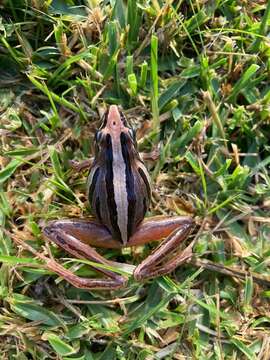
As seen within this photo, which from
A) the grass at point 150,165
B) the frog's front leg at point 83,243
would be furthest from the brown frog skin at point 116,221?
the grass at point 150,165

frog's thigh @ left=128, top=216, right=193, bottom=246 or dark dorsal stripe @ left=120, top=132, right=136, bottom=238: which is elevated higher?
dark dorsal stripe @ left=120, top=132, right=136, bottom=238

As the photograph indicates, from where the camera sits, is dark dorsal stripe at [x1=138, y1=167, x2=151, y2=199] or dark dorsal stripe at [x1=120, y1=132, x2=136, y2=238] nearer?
dark dorsal stripe at [x1=120, y1=132, x2=136, y2=238]

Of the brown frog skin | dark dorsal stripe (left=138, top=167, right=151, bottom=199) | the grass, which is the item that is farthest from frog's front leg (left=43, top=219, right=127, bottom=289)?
dark dorsal stripe (left=138, top=167, right=151, bottom=199)

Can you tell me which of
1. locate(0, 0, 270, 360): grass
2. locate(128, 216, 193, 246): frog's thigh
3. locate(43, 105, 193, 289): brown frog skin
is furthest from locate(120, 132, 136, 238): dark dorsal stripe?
locate(0, 0, 270, 360): grass

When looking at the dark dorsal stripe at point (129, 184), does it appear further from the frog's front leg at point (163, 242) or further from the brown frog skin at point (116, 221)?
the frog's front leg at point (163, 242)

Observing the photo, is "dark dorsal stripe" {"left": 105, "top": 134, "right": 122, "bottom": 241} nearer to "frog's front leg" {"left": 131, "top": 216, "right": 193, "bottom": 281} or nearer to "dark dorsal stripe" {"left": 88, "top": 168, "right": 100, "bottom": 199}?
"dark dorsal stripe" {"left": 88, "top": 168, "right": 100, "bottom": 199}
